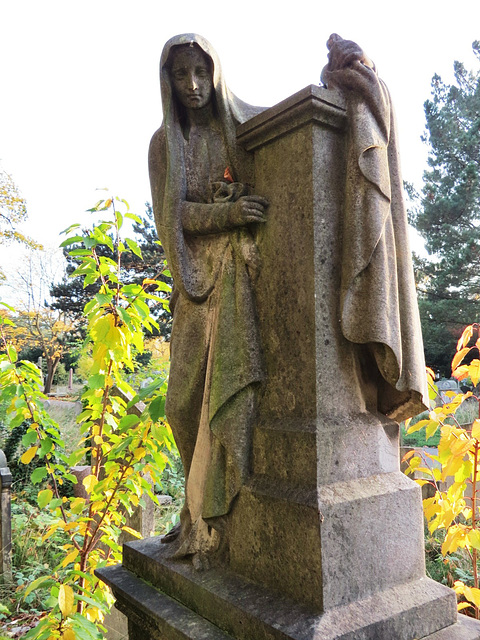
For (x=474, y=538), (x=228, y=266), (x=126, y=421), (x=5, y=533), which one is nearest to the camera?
(x=228, y=266)

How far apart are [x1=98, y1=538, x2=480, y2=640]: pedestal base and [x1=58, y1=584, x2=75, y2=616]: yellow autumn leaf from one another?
231 millimetres

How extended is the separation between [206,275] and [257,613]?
4.20ft

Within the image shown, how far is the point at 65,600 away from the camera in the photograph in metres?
1.92

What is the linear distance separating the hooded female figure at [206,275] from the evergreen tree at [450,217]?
16.0 m

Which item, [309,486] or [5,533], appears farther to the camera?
[5,533]

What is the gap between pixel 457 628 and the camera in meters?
1.65

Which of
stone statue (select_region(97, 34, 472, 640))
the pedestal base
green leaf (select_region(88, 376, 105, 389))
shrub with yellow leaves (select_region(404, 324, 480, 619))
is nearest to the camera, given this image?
the pedestal base

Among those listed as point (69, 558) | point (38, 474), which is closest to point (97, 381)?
point (38, 474)

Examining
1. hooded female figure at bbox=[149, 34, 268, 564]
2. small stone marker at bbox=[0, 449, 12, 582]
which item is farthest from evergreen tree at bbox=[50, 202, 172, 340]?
hooded female figure at bbox=[149, 34, 268, 564]

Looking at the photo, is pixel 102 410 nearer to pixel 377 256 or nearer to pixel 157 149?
pixel 157 149

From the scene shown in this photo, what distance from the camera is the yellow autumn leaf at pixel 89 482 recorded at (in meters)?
2.92

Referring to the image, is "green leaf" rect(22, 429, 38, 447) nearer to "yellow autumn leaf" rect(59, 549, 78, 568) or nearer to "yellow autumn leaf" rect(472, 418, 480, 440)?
"yellow autumn leaf" rect(59, 549, 78, 568)

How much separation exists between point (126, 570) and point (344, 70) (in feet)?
7.78

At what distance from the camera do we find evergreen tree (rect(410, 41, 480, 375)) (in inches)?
656
